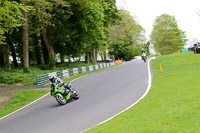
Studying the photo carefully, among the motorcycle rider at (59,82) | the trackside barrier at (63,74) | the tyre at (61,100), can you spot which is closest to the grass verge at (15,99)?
the tyre at (61,100)

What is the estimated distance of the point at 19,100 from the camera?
15.1m

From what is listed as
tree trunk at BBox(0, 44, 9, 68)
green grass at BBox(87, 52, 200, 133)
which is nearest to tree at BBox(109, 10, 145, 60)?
tree trunk at BBox(0, 44, 9, 68)

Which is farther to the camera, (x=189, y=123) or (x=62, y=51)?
(x=62, y=51)

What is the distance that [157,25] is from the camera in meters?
77.3

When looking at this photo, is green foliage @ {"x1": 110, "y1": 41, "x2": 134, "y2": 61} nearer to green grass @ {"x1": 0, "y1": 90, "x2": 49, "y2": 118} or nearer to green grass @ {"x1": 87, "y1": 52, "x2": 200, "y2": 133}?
green grass @ {"x1": 0, "y1": 90, "x2": 49, "y2": 118}

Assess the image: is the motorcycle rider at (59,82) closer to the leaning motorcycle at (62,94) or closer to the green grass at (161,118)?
the leaning motorcycle at (62,94)

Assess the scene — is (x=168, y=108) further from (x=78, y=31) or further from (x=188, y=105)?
(x=78, y=31)

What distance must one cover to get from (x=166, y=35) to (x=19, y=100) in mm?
66240

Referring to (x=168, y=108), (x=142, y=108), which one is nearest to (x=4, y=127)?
(x=142, y=108)

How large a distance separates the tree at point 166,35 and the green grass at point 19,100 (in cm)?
6375

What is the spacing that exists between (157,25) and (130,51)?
12350 millimetres

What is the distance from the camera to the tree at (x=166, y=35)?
7469cm

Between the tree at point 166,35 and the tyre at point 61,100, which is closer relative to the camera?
the tyre at point 61,100

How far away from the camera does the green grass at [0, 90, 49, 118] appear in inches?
520
